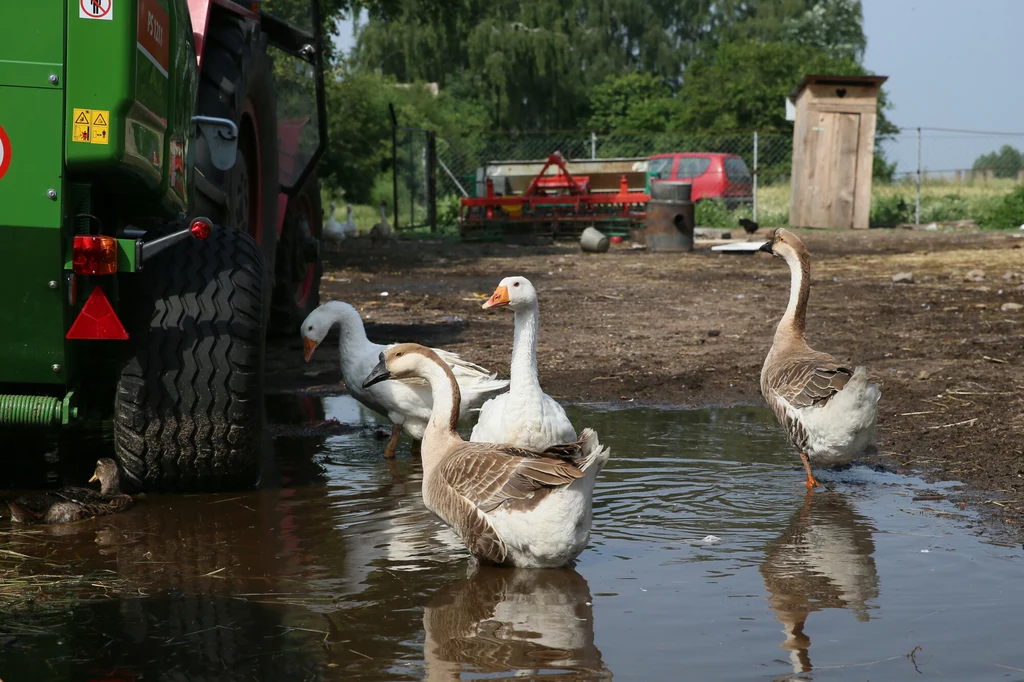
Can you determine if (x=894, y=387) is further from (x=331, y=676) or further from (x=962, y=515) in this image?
(x=331, y=676)

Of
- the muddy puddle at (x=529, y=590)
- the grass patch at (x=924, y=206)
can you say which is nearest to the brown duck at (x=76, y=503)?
the muddy puddle at (x=529, y=590)

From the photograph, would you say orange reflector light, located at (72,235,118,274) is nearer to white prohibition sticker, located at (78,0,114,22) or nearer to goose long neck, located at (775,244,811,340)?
white prohibition sticker, located at (78,0,114,22)

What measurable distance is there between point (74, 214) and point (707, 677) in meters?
2.75

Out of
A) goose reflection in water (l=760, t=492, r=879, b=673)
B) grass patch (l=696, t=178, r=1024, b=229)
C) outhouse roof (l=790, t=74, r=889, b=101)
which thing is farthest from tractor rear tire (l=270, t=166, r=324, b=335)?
grass patch (l=696, t=178, r=1024, b=229)

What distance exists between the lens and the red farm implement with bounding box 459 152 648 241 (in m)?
24.0

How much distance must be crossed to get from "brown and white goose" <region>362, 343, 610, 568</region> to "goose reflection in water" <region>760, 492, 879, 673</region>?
744 mm

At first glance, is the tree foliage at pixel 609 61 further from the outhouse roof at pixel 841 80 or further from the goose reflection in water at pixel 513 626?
the goose reflection in water at pixel 513 626

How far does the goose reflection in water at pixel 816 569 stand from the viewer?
3939 millimetres

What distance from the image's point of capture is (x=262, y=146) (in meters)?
7.98

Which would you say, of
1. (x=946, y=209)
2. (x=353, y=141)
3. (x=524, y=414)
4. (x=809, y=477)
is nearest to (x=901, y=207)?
(x=946, y=209)

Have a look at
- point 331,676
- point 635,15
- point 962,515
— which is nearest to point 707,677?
point 331,676

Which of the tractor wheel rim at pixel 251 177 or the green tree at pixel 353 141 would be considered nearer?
the tractor wheel rim at pixel 251 177

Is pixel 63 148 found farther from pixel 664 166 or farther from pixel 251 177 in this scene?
pixel 664 166

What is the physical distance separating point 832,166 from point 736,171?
4.29m
